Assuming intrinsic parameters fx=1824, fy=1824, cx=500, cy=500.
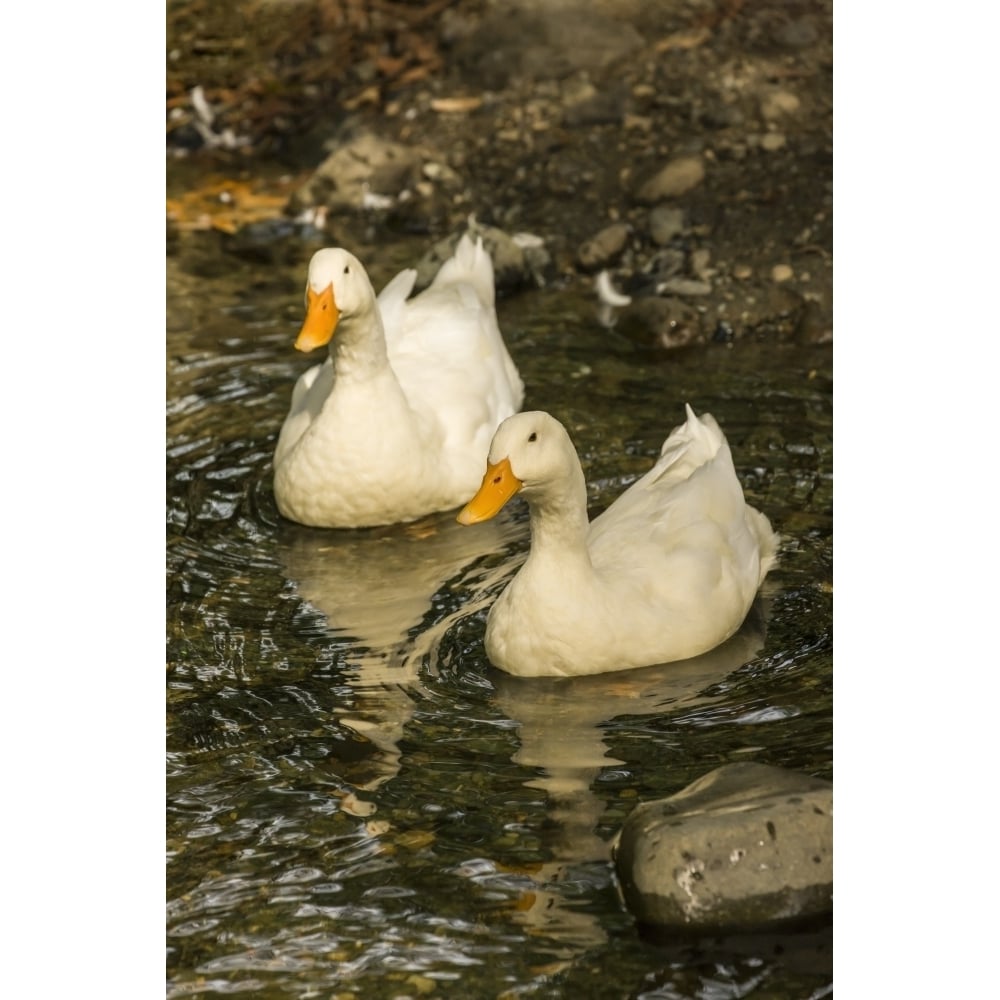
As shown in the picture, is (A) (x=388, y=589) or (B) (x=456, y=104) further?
(B) (x=456, y=104)

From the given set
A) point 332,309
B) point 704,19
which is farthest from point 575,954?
point 704,19

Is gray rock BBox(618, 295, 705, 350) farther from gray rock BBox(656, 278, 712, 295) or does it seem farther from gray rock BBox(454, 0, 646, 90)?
gray rock BBox(454, 0, 646, 90)

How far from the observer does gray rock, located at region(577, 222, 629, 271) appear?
10523 millimetres

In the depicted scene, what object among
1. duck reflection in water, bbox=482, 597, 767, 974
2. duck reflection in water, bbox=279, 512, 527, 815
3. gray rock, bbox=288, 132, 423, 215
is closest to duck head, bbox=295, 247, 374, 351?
duck reflection in water, bbox=279, 512, 527, 815

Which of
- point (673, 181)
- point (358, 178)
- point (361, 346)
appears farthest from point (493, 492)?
point (358, 178)

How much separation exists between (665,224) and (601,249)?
423mm

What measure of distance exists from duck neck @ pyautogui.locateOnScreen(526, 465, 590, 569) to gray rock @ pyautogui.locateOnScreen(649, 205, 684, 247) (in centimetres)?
457

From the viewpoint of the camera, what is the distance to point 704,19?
12.7 metres

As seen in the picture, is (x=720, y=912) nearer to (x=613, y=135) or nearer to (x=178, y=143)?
(x=613, y=135)

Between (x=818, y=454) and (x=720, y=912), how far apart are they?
3.57 m

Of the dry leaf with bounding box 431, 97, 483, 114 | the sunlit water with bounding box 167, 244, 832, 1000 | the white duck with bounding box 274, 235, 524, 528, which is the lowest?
the sunlit water with bounding box 167, 244, 832, 1000

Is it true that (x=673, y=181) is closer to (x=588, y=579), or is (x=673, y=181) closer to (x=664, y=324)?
(x=664, y=324)

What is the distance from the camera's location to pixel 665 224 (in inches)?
418

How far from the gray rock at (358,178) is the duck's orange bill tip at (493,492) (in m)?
5.90
